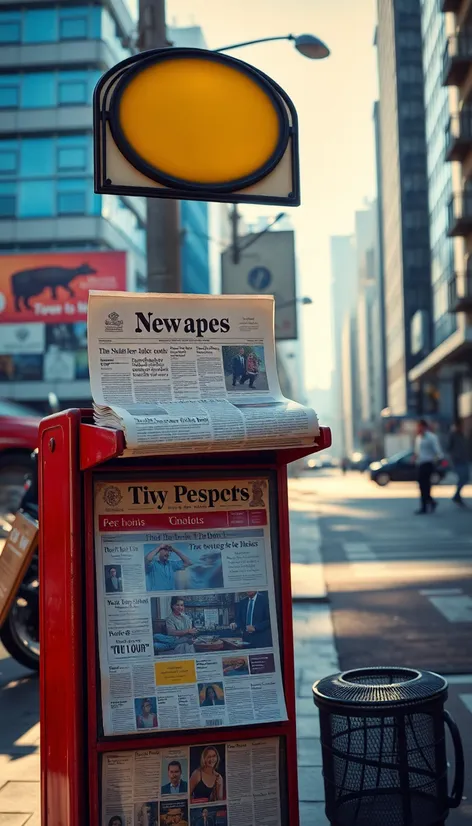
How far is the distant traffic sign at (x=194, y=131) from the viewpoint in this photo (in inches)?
125

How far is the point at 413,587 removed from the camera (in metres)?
9.92

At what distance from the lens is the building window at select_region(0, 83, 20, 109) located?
148 feet

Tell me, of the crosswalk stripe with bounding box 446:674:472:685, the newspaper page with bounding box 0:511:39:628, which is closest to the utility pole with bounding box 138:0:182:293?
the newspaper page with bounding box 0:511:39:628

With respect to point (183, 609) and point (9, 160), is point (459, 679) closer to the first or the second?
point (183, 609)

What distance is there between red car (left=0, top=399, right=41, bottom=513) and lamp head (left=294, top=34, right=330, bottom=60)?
6.38 m

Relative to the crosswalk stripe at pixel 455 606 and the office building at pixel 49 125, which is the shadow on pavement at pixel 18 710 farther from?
the office building at pixel 49 125

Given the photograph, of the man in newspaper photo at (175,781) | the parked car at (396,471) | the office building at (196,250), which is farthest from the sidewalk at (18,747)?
the office building at (196,250)

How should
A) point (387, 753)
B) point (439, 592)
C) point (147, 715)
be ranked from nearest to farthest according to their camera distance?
point (147, 715) → point (387, 753) → point (439, 592)

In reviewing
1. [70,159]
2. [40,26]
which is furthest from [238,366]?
[40,26]

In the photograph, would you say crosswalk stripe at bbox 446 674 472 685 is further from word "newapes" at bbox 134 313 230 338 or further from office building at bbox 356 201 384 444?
office building at bbox 356 201 384 444

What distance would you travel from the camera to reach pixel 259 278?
71.2 ft

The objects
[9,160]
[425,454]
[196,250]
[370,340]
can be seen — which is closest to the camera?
[425,454]

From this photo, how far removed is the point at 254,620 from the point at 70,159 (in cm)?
4458

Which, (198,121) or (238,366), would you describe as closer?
(238,366)
